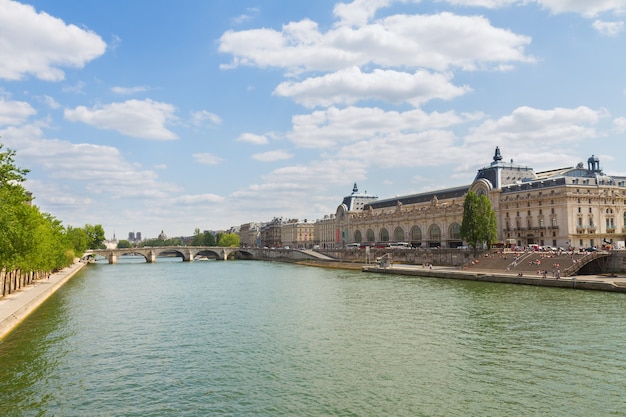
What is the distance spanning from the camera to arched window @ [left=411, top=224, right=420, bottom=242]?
445 ft

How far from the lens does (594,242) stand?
3740 inches

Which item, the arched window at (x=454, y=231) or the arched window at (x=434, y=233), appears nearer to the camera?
the arched window at (x=454, y=231)

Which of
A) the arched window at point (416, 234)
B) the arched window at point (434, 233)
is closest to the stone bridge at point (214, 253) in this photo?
the arched window at point (416, 234)

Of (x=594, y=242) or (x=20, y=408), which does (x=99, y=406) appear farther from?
(x=594, y=242)

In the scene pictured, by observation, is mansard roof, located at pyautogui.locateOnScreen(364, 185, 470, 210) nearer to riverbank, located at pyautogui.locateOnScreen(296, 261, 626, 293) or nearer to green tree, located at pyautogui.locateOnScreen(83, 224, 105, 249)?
riverbank, located at pyautogui.locateOnScreen(296, 261, 626, 293)

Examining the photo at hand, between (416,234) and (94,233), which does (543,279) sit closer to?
(416,234)

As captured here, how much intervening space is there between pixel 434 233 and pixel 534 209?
3165cm

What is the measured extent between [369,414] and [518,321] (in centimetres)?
2185

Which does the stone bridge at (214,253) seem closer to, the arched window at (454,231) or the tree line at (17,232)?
the arched window at (454,231)

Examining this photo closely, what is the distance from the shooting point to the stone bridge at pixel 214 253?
498 feet

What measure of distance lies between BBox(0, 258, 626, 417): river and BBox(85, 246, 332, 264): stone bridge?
98182mm

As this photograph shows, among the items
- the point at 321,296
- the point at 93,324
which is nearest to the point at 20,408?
the point at 93,324

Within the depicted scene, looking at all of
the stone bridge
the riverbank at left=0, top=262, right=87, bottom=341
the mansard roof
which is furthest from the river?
the stone bridge

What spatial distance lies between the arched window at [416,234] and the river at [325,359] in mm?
86767
